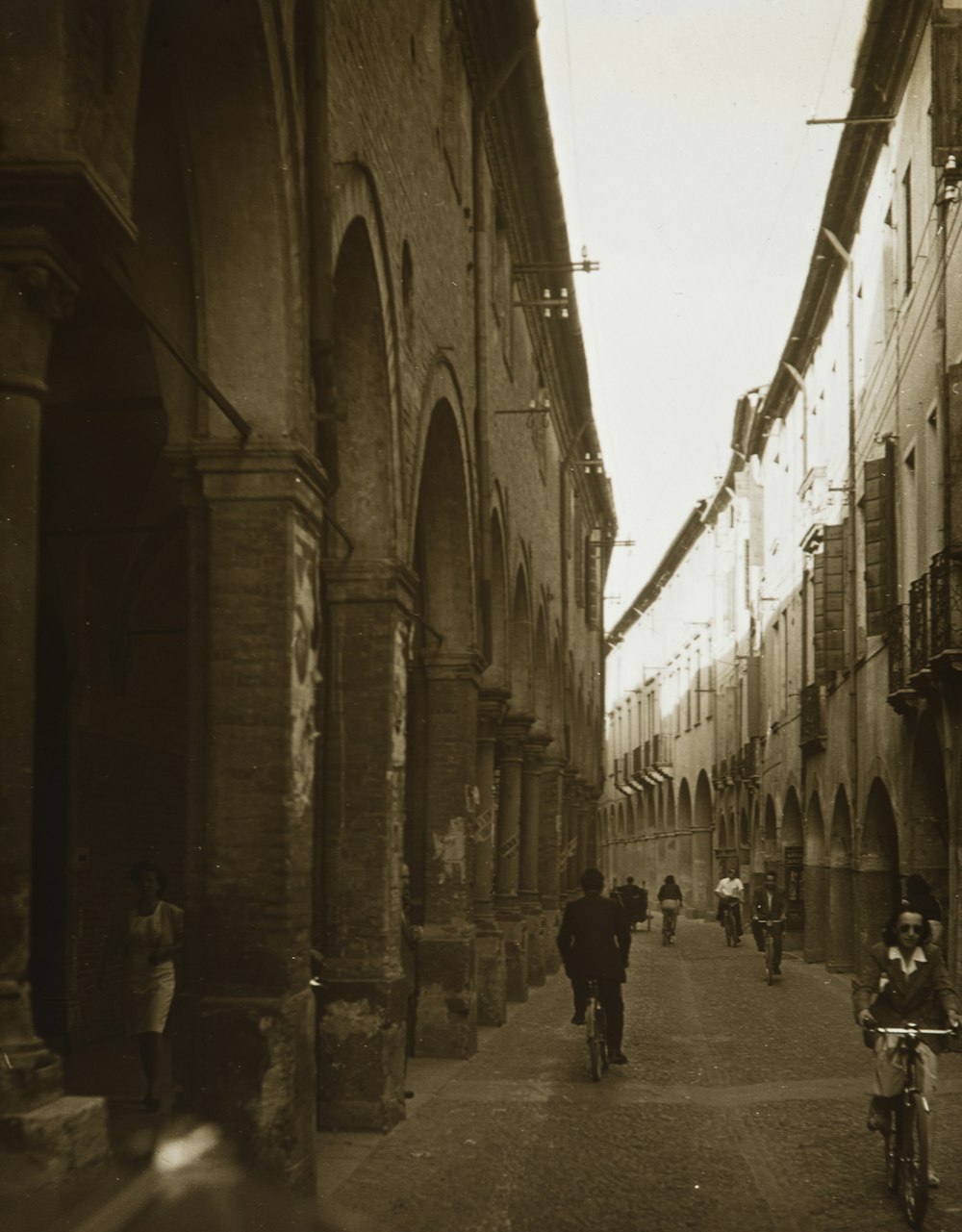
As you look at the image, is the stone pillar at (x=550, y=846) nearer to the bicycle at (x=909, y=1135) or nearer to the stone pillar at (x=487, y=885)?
the stone pillar at (x=487, y=885)

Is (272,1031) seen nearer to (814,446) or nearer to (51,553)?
(51,553)

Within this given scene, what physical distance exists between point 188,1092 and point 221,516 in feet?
8.78

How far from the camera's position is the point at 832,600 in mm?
25219

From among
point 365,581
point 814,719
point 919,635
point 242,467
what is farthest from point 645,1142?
point 814,719

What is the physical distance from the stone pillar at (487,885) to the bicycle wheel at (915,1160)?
8811mm

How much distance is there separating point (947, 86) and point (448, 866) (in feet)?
27.0

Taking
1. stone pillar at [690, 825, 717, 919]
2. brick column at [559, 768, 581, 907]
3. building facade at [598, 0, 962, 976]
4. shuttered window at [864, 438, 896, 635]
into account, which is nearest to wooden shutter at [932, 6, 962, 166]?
building facade at [598, 0, 962, 976]

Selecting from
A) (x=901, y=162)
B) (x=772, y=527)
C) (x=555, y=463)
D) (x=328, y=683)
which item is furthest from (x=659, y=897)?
(x=328, y=683)

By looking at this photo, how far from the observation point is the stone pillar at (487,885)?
704 inches

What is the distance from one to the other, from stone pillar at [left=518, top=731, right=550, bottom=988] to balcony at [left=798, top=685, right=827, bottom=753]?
5594 mm

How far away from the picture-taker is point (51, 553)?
15.0 metres

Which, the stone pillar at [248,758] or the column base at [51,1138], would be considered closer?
the column base at [51,1138]

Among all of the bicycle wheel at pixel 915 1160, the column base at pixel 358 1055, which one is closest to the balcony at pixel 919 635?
the column base at pixel 358 1055

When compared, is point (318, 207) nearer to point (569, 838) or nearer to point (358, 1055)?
point (358, 1055)
